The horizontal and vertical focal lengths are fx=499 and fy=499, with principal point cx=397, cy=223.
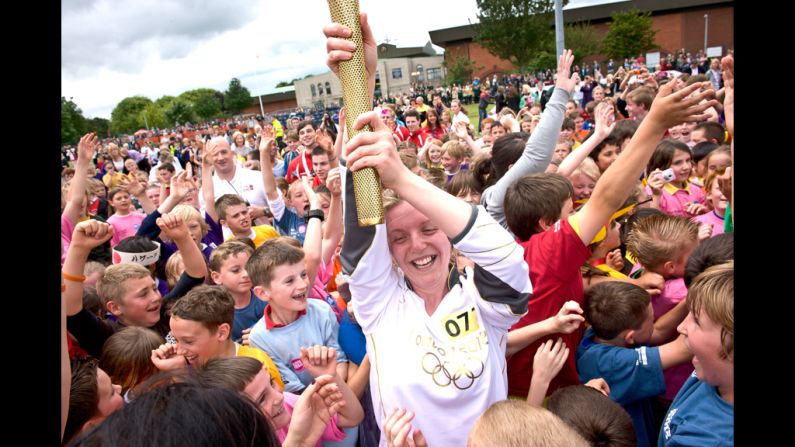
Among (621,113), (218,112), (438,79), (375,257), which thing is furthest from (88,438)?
→ (218,112)

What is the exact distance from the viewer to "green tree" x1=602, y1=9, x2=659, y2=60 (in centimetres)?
5228

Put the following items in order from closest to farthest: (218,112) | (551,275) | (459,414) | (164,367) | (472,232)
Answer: (472,232)
(459,414)
(551,275)
(164,367)
(218,112)

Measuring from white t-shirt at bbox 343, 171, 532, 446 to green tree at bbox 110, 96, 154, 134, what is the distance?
363ft

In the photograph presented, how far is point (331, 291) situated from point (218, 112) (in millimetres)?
90925

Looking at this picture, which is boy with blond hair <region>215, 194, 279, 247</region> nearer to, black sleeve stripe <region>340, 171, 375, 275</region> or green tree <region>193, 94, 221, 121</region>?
A: black sleeve stripe <region>340, 171, 375, 275</region>

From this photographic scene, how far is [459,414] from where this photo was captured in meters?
1.76

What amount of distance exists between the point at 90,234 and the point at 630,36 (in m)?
59.7

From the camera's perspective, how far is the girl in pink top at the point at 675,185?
15.4 ft

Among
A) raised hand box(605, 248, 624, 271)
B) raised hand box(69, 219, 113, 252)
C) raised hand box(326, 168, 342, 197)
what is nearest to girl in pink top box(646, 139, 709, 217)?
raised hand box(605, 248, 624, 271)

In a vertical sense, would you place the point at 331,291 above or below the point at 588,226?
below

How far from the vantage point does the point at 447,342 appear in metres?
1.77

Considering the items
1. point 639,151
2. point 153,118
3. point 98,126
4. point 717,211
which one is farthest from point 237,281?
point 153,118

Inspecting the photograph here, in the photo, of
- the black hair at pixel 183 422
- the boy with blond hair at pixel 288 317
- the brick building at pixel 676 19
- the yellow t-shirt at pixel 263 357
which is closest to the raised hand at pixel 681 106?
the black hair at pixel 183 422

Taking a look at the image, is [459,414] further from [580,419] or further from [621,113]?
[621,113]
